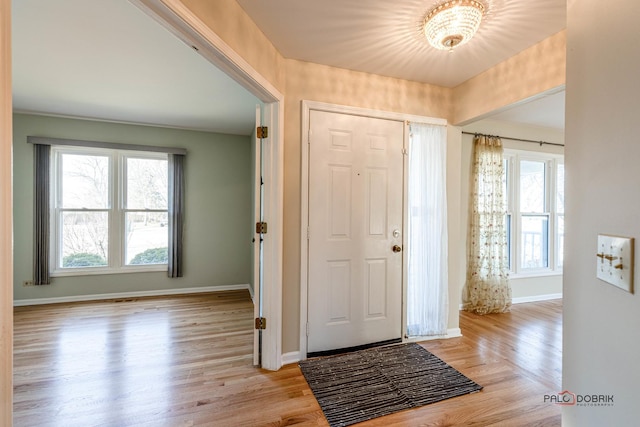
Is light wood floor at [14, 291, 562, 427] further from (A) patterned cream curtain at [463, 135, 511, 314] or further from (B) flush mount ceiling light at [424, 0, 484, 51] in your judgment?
(B) flush mount ceiling light at [424, 0, 484, 51]

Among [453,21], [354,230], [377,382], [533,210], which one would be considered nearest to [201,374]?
[377,382]

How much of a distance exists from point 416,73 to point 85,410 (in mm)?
3691

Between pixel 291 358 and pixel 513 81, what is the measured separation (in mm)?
3037

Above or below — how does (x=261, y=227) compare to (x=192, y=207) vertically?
below

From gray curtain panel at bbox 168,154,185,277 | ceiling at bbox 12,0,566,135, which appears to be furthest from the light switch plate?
gray curtain panel at bbox 168,154,185,277

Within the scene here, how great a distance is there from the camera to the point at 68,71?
106 inches

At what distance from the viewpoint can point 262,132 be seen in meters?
2.29

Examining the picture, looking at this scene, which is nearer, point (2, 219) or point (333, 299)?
point (2, 219)

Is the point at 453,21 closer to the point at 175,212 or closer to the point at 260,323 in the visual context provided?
the point at 260,323

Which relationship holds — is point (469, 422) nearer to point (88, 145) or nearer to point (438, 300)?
point (438, 300)

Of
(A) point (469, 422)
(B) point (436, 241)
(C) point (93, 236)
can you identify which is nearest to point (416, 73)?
(B) point (436, 241)

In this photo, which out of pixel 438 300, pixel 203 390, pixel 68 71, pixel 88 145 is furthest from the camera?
pixel 88 145

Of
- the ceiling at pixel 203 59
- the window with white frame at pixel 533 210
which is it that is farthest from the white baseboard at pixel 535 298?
the ceiling at pixel 203 59

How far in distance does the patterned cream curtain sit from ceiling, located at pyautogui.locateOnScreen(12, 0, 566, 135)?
668 mm
